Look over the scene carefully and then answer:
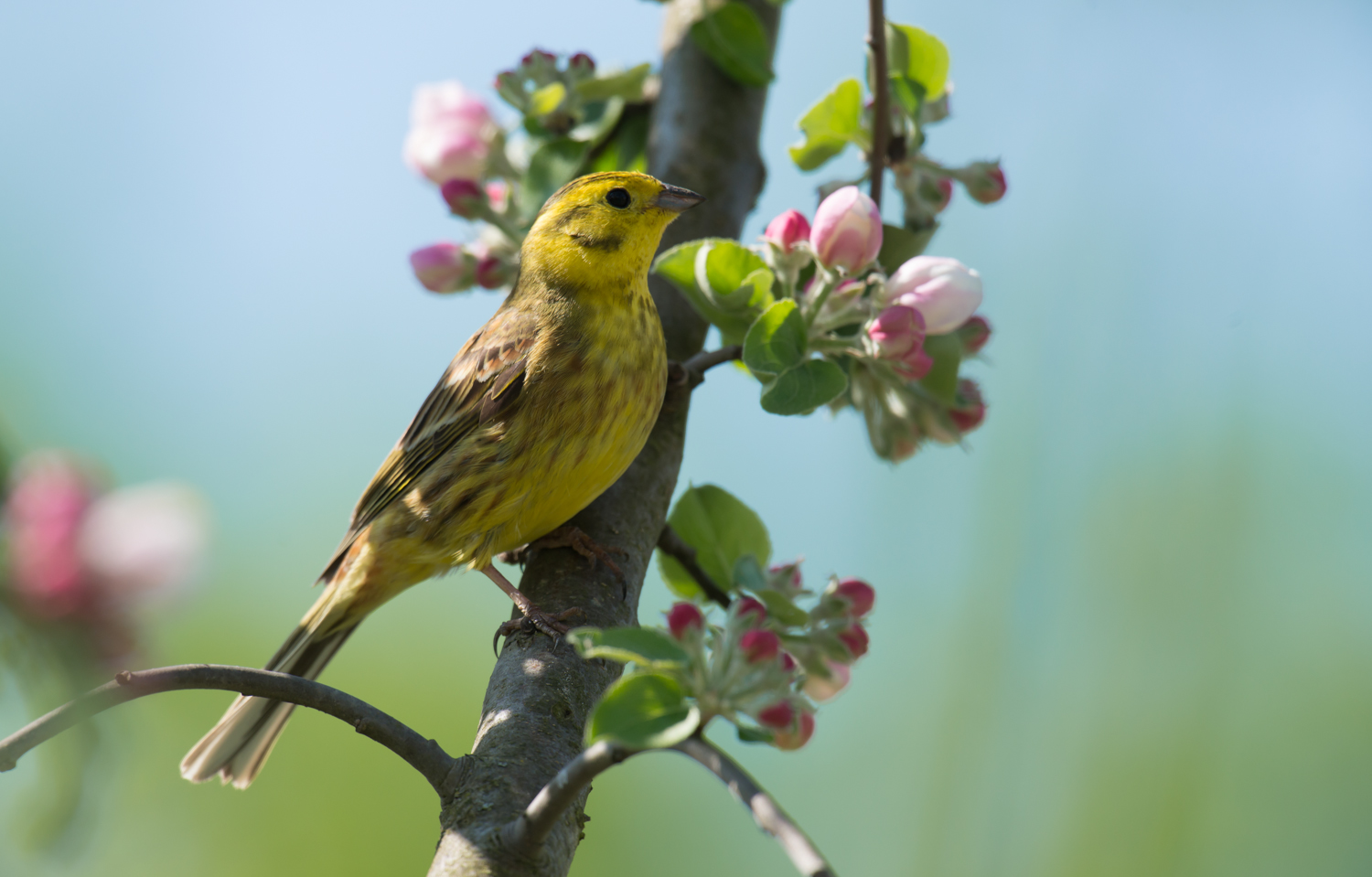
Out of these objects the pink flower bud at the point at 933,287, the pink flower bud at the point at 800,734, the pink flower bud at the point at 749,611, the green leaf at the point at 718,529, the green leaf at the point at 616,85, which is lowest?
the pink flower bud at the point at 800,734

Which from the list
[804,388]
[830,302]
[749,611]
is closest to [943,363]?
[830,302]

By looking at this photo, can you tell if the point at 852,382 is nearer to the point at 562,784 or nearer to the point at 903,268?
the point at 903,268

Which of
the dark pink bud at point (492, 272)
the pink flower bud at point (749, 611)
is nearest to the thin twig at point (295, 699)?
the pink flower bud at point (749, 611)

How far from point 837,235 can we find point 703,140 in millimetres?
1203

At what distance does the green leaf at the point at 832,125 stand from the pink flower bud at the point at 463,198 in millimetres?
896

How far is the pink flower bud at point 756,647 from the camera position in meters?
1.21

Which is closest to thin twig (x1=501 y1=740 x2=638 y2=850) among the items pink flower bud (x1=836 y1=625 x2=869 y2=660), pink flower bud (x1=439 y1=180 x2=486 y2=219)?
pink flower bud (x1=836 y1=625 x2=869 y2=660)

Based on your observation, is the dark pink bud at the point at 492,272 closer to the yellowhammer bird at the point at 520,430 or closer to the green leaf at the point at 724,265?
the yellowhammer bird at the point at 520,430

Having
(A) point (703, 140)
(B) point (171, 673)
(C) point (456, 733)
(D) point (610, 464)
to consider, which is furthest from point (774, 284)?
(C) point (456, 733)

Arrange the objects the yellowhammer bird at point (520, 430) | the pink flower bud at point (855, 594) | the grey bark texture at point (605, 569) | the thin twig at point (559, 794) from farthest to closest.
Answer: the yellowhammer bird at point (520, 430) → the pink flower bud at point (855, 594) → the grey bark texture at point (605, 569) → the thin twig at point (559, 794)

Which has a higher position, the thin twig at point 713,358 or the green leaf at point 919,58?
the green leaf at point 919,58

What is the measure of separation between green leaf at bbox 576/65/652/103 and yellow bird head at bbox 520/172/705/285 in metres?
0.29

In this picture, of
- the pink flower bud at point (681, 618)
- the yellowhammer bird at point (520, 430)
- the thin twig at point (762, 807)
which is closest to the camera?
the thin twig at point (762, 807)

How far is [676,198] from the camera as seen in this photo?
267cm
